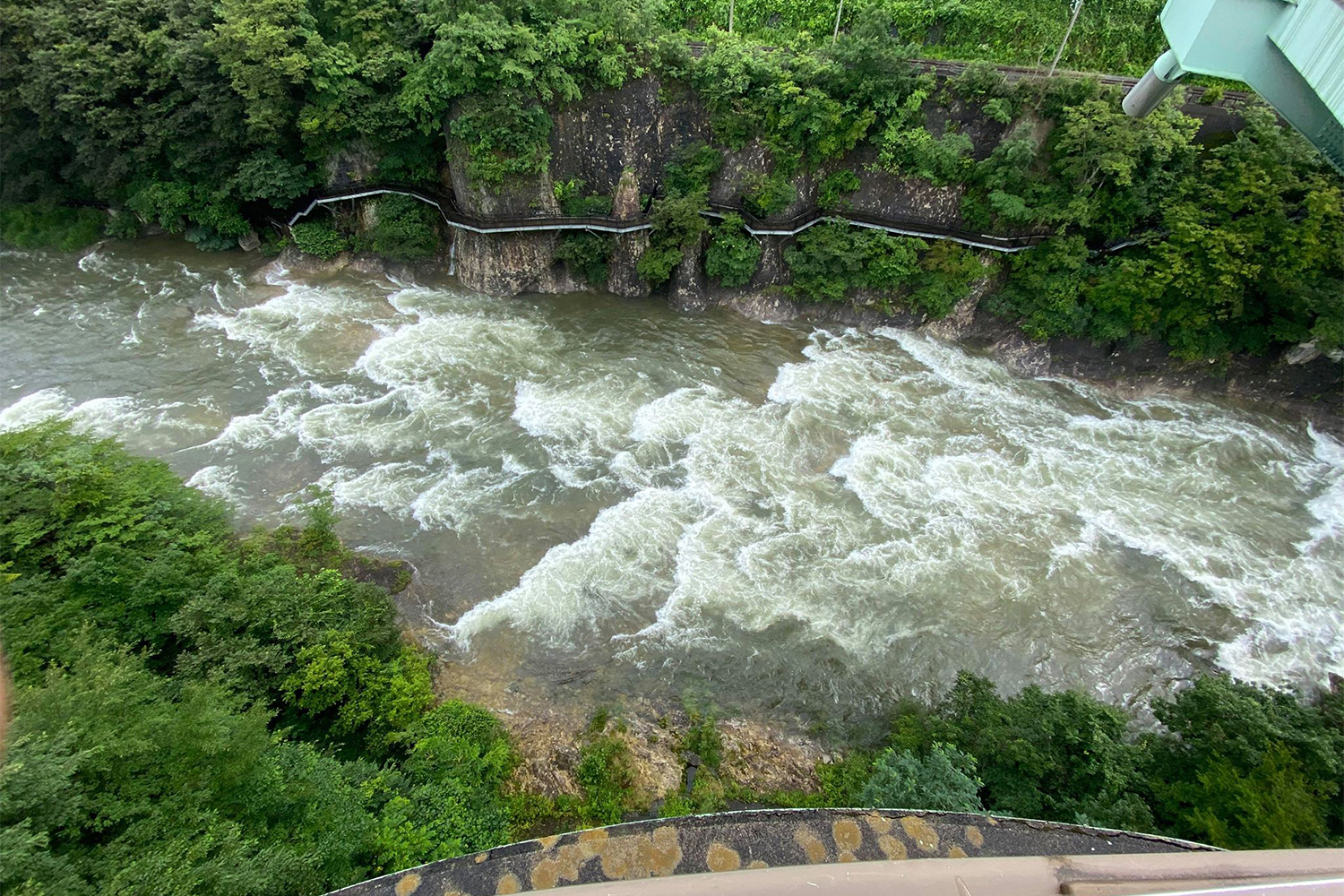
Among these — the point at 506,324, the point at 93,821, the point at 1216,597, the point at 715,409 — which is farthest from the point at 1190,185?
the point at 93,821

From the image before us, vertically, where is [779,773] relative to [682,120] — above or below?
below

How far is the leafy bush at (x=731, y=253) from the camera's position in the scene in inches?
814

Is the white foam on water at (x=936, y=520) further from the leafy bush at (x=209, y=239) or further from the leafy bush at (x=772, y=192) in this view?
the leafy bush at (x=209, y=239)

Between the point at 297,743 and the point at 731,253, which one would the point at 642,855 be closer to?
the point at 297,743

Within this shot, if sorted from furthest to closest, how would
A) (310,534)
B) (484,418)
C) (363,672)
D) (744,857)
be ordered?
(484,418) < (310,534) < (363,672) < (744,857)

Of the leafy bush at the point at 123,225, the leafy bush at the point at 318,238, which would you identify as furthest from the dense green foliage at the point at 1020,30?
the leafy bush at the point at 123,225

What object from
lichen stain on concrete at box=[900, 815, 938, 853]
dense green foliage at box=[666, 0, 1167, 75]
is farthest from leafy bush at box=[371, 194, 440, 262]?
lichen stain on concrete at box=[900, 815, 938, 853]

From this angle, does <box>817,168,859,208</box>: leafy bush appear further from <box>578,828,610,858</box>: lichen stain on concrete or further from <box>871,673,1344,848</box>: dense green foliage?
<box>578,828,610,858</box>: lichen stain on concrete

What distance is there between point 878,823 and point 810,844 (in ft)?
2.06

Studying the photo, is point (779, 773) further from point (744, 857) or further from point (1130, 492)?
point (1130, 492)

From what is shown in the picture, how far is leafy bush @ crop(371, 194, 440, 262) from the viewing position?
72.1ft

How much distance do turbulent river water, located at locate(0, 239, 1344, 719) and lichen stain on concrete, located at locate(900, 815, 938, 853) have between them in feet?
22.2

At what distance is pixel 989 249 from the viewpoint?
64.5 ft

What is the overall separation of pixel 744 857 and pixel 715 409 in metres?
13.7
